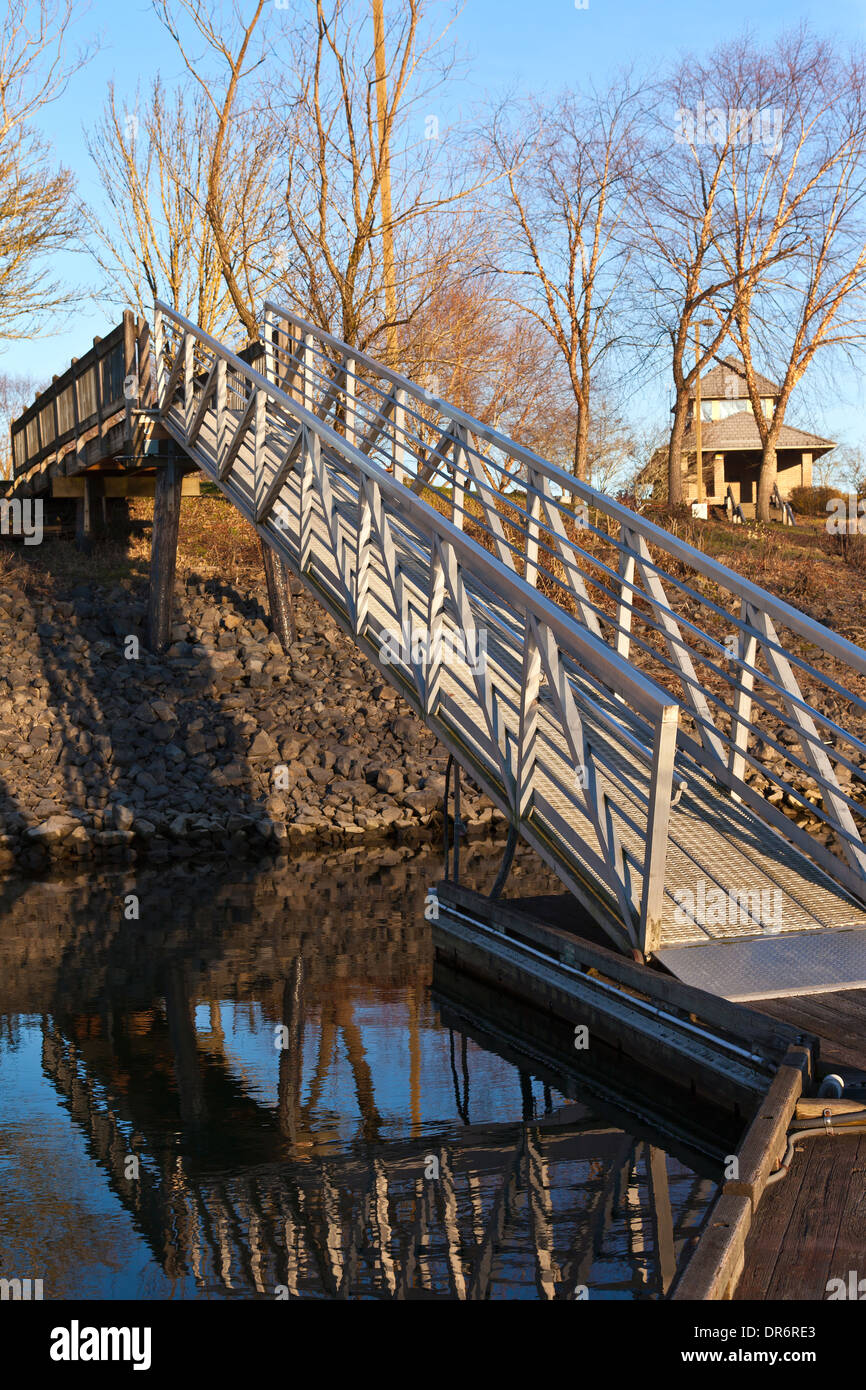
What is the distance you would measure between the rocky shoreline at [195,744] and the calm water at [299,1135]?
307 cm

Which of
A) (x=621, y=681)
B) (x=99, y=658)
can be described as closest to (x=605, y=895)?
(x=621, y=681)

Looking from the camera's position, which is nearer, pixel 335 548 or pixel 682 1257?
pixel 682 1257

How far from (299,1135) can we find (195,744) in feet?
28.3

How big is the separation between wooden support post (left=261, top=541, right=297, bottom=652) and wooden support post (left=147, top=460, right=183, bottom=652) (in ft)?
4.25

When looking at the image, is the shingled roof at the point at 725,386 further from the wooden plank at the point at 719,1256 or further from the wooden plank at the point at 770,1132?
the wooden plank at the point at 719,1256

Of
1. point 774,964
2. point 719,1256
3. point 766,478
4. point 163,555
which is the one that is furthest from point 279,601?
point 766,478

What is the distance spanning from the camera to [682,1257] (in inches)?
185

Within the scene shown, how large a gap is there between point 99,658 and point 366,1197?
37.8 ft

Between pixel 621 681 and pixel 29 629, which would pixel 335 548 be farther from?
pixel 29 629

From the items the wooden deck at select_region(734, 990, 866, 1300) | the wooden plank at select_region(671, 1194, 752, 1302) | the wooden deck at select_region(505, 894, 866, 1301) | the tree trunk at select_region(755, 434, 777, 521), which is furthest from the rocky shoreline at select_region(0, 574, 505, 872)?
the tree trunk at select_region(755, 434, 777, 521)

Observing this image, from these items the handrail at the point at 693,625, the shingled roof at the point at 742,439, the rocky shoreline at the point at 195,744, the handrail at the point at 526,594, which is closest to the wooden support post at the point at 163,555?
the rocky shoreline at the point at 195,744

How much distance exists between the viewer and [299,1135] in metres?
6.20

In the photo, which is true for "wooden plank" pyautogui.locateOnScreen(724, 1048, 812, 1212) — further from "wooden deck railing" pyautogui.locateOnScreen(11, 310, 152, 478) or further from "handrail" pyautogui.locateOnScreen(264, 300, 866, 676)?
"wooden deck railing" pyautogui.locateOnScreen(11, 310, 152, 478)

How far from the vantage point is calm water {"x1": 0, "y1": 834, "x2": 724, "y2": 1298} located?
15.7 feet
